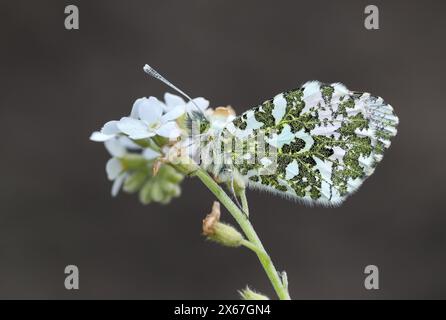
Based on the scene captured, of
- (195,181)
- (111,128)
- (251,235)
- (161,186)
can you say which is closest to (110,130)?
(111,128)

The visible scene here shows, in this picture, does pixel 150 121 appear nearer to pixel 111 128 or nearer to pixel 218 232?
pixel 111 128

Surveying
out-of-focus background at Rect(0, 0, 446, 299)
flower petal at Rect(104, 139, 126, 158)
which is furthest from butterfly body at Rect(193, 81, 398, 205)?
out-of-focus background at Rect(0, 0, 446, 299)

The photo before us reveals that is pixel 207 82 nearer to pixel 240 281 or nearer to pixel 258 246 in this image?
pixel 240 281

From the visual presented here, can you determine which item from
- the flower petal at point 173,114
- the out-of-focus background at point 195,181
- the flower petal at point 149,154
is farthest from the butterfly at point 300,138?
the out-of-focus background at point 195,181

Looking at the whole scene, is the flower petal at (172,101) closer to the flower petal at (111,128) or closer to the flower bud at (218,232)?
the flower petal at (111,128)

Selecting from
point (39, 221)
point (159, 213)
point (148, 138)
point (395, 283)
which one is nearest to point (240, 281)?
point (159, 213)

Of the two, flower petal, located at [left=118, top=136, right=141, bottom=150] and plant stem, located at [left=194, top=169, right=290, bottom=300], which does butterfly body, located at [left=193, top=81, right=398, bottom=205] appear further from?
flower petal, located at [left=118, top=136, right=141, bottom=150]

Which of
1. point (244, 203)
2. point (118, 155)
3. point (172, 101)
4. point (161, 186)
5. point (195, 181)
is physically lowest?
point (244, 203)
